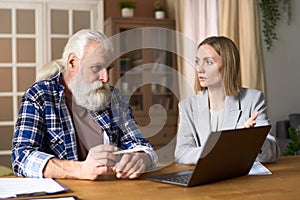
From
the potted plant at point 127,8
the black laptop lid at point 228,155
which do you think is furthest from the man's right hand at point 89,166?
the potted plant at point 127,8

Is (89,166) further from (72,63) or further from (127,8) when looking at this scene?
(127,8)

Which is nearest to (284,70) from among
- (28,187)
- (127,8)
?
(127,8)

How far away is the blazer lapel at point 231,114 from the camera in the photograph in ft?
7.19

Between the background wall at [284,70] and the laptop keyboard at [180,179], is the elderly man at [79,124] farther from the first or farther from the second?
the background wall at [284,70]

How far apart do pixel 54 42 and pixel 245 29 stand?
210cm

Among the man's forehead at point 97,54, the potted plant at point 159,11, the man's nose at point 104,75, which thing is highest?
the potted plant at point 159,11

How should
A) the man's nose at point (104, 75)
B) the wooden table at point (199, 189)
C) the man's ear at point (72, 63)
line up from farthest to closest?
the man's ear at point (72, 63)
the man's nose at point (104, 75)
the wooden table at point (199, 189)

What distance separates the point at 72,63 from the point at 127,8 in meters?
3.49

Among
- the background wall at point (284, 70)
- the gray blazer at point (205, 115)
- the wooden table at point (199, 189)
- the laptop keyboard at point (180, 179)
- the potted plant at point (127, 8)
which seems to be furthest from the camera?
the potted plant at point (127, 8)

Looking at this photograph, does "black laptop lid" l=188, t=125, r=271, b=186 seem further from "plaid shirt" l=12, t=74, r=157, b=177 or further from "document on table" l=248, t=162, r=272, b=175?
"plaid shirt" l=12, t=74, r=157, b=177

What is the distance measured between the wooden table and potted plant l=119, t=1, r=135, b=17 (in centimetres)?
386

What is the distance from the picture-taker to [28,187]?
56.6 inches

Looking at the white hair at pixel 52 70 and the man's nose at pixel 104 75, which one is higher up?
the white hair at pixel 52 70

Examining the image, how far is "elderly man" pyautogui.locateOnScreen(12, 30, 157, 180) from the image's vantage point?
163 cm
